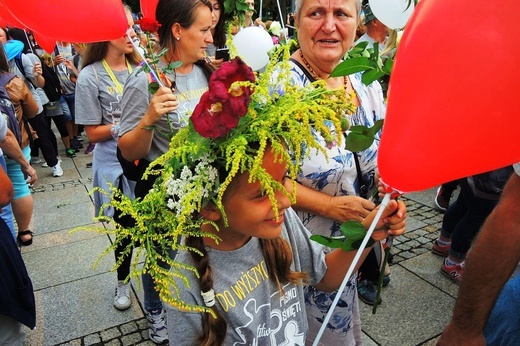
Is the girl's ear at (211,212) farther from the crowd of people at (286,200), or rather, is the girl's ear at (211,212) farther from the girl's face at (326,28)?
the girl's face at (326,28)

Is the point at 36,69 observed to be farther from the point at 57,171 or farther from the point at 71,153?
the point at 71,153

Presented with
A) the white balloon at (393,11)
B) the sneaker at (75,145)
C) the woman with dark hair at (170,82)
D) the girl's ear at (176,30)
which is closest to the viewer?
the white balloon at (393,11)

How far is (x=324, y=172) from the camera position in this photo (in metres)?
1.62

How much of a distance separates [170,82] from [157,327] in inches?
63.5

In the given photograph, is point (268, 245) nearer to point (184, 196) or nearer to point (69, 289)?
point (184, 196)

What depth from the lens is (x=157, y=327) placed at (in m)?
2.64

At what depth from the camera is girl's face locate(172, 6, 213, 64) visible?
2.16 meters

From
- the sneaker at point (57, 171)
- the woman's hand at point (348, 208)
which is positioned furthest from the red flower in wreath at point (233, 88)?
the sneaker at point (57, 171)

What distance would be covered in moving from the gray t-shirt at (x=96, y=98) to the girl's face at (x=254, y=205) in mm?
1877

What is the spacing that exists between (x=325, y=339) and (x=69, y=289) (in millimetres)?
2389

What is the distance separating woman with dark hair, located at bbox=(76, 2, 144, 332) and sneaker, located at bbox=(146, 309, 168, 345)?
416 millimetres

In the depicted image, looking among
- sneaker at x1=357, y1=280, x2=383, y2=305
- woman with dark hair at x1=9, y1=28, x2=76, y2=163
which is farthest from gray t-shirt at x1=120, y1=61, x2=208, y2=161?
woman with dark hair at x1=9, y1=28, x2=76, y2=163

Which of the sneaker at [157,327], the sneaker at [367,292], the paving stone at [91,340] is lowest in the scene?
the paving stone at [91,340]

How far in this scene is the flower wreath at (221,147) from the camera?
977 mm
